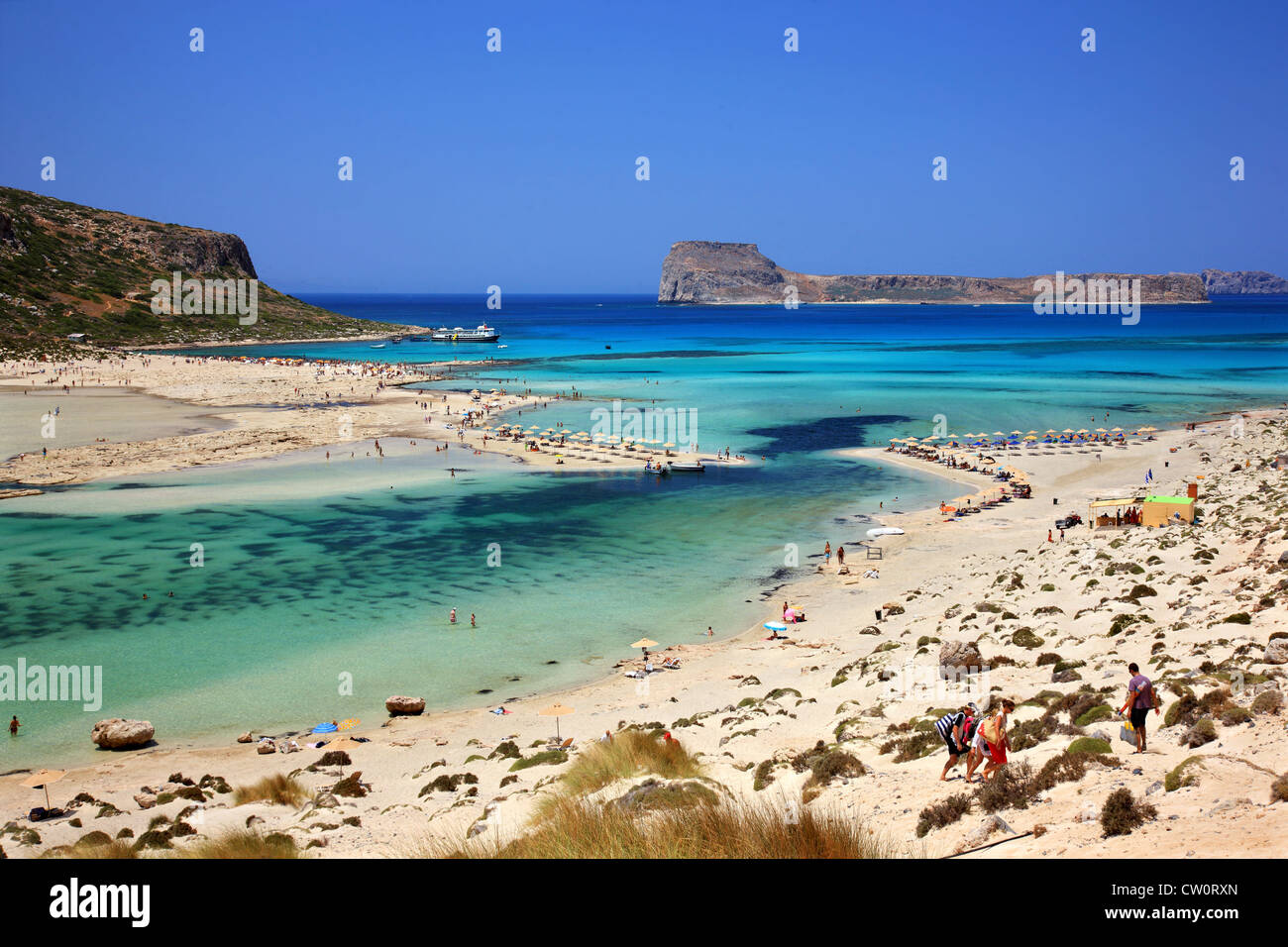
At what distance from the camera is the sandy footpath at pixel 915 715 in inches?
332

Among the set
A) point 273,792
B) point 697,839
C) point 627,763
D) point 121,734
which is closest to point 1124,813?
point 697,839

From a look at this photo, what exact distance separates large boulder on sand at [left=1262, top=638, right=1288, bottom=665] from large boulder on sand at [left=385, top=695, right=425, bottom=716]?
1430 cm

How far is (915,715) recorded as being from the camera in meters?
13.7

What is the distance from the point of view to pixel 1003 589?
22062mm

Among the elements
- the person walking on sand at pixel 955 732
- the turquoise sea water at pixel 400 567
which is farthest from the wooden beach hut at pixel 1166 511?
the person walking on sand at pixel 955 732

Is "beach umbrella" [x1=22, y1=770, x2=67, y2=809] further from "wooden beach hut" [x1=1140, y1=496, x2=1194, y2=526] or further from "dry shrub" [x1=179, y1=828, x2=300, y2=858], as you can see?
"wooden beach hut" [x1=1140, y1=496, x2=1194, y2=526]

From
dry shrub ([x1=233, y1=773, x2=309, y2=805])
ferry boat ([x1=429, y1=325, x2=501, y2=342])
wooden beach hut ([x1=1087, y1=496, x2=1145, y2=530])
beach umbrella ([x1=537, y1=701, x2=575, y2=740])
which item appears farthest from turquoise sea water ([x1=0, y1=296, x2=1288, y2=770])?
ferry boat ([x1=429, y1=325, x2=501, y2=342])

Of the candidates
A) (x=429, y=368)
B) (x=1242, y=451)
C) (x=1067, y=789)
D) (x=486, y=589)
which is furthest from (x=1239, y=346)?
(x=1067, y=789)

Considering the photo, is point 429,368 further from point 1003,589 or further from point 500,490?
point 1003,589

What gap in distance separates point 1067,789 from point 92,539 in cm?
3146

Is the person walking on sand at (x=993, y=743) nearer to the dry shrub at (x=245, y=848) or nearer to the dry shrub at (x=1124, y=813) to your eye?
the dry shrub at (x=1124, y=813)

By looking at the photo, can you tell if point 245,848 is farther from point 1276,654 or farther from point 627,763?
point 1276,654

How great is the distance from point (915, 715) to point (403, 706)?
9.83 meters

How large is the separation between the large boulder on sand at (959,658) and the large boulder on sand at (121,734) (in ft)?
48.2
